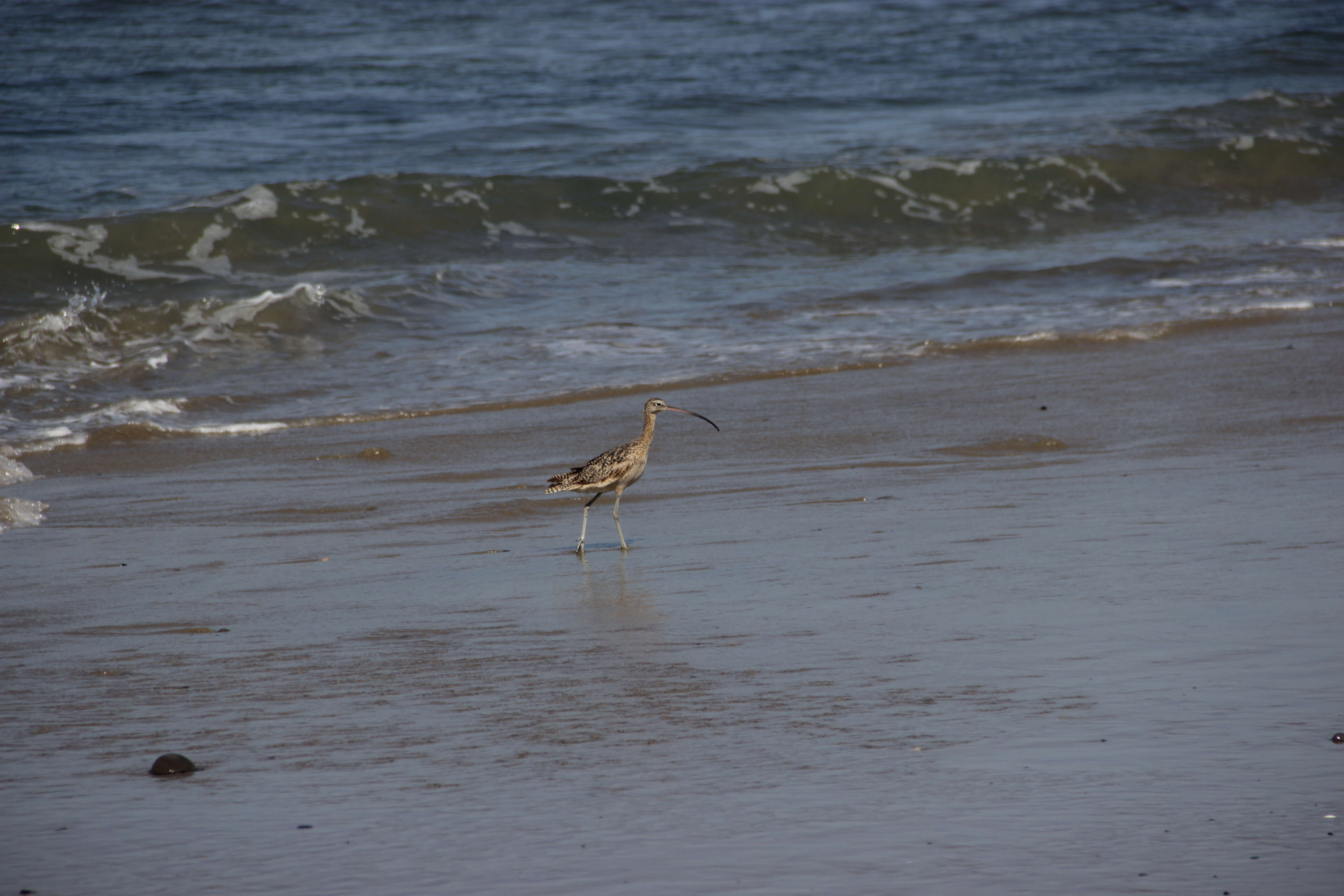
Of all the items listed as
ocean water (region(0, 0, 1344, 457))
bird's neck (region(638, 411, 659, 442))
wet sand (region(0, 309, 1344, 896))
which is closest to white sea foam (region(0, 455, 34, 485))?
wet sand (region(0, 309, 1344, 896))

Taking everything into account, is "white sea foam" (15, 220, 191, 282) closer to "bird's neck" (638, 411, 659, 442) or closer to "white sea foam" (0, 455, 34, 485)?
"white sea foam" (0, 455, 34, 485)

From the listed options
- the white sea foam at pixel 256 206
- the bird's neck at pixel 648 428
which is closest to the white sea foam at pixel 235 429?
the bird's neck at pixel 648 428

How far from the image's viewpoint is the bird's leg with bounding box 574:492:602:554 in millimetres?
6039

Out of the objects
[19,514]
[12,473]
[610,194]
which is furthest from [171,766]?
[610,194]

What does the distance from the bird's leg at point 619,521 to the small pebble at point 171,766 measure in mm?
2853

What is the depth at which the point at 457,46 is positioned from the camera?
973 inches

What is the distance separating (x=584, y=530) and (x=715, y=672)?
83.9 inches

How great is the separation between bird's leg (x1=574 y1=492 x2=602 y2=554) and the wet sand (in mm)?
146

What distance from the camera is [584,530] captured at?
19.8 feet

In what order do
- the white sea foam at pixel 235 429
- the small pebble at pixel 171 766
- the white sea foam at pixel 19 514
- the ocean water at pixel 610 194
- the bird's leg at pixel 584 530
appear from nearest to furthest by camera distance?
1. the small pebble at pixel 171 766
2. the bird's leg at pixel 584 530
3. the white sea foam at pixel 19 514
4. the white sea foam at pixel 235 429
5. the ocean water at pixel 610 194

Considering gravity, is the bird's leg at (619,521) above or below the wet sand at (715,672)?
below

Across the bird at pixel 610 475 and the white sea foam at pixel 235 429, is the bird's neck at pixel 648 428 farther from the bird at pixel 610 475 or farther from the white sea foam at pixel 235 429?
the white sea foam at pixel 235 429

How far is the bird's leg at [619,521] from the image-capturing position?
6.05 meters

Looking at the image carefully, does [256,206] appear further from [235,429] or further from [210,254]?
[235,429]
